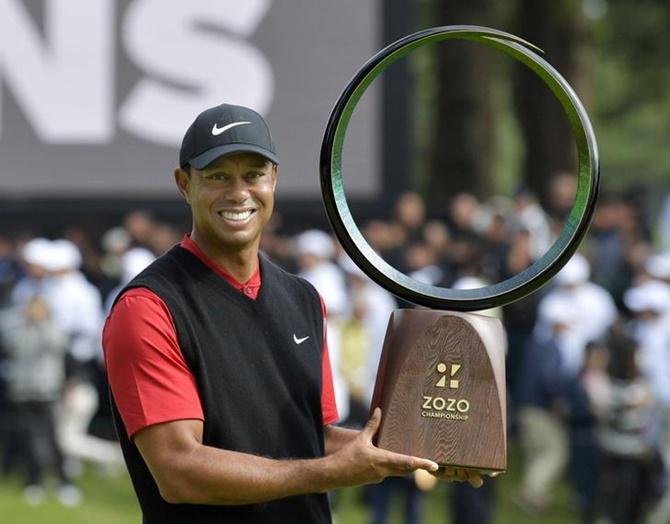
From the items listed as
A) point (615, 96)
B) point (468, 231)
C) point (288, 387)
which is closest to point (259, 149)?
point (288, 387)

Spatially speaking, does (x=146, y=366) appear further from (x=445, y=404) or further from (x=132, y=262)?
(x=132, y=262)

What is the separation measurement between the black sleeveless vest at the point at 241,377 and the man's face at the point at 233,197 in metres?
0.12

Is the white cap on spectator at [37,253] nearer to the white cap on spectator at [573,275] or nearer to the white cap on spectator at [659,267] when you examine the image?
the white cap on spectator at [573,275]

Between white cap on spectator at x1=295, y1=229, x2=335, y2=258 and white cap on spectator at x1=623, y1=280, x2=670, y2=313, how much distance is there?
2550 mm

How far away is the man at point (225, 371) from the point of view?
142 inches

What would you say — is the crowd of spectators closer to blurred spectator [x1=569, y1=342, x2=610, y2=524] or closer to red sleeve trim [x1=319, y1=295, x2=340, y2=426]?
blurred spectator [x1=569, y1=342, x2=610, y2=524]

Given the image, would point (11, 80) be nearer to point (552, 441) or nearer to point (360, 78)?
point (552, 441)

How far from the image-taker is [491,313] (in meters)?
10.4

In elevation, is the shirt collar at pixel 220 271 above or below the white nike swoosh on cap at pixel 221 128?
below

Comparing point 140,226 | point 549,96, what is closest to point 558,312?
point 140,226

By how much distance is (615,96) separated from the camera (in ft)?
103

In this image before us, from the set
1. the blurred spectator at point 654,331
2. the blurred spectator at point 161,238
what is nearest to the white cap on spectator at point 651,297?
the blurred spectator at point 654,331

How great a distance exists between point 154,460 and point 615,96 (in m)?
28.6

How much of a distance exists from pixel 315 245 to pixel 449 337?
8.90 metres
